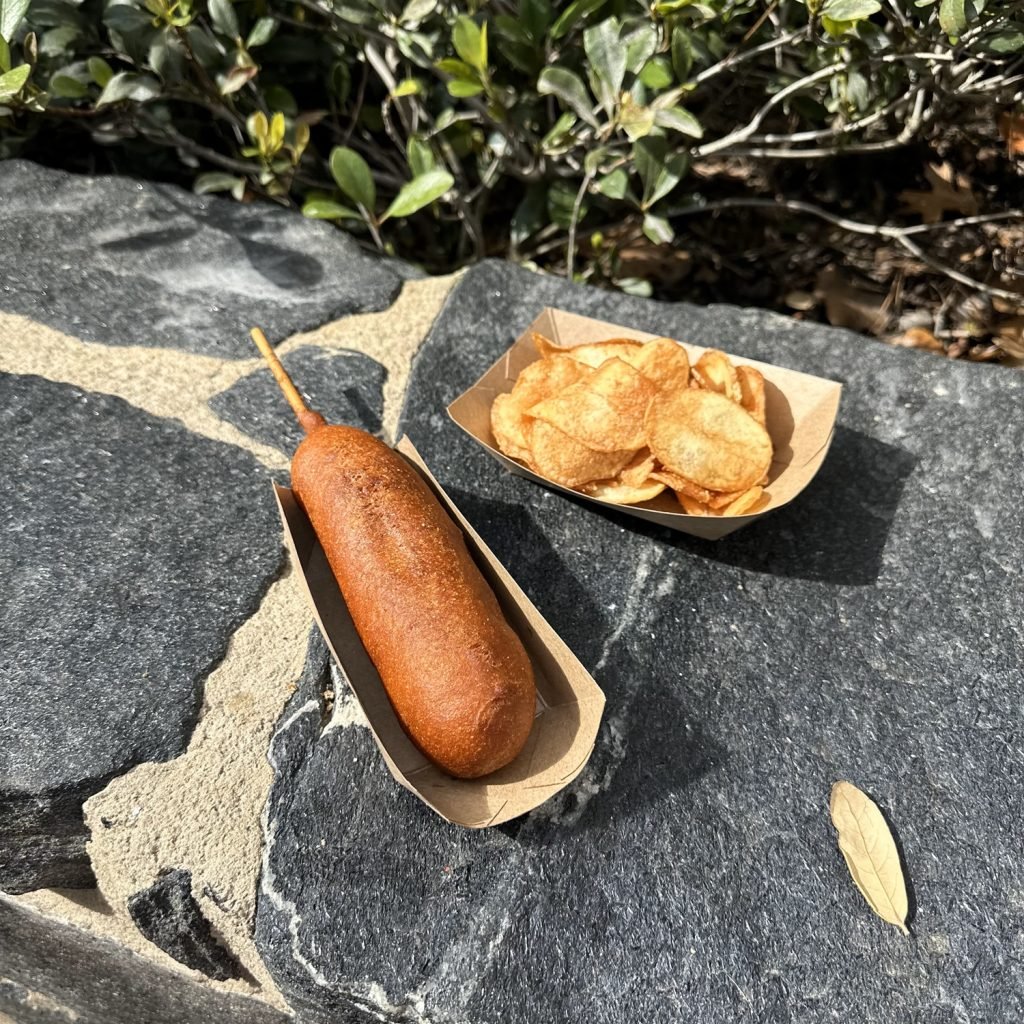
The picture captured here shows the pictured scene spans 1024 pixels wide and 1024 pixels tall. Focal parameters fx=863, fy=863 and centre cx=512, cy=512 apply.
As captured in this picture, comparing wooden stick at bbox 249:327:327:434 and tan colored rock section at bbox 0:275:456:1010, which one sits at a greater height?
wooden stick at bbox 249:327:327:434

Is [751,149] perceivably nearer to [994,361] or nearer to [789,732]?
[994,361]

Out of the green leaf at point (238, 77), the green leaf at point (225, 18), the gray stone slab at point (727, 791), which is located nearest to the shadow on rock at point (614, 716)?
the gray stone slab at point (727, 791)

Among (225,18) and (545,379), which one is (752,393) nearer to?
(545,379)

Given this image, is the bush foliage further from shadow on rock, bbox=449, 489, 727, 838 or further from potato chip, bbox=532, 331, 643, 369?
shadow on rock, bbox=449, 489, 727, 838

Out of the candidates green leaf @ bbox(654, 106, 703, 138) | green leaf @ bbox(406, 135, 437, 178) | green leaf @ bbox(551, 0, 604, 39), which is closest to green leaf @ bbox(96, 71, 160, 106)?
green leaf @ bbox(406, 135, 437, 178)

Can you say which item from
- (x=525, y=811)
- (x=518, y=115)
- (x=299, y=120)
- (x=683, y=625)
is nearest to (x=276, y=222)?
(x=299, y=120)

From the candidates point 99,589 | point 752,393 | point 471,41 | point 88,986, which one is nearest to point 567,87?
point 471,41

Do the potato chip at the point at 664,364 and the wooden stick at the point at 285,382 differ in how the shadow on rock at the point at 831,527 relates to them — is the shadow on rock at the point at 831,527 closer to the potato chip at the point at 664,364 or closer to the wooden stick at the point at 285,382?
the potato chip at the point at 664,364
